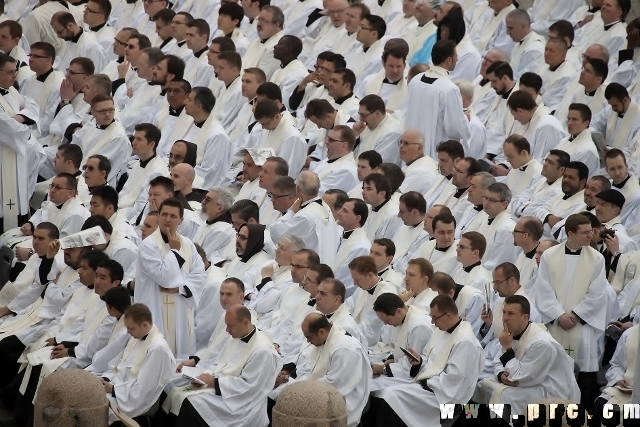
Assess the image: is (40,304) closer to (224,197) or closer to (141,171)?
(224,197)

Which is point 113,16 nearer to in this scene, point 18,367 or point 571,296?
point 18,367

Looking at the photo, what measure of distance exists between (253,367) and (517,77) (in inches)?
228

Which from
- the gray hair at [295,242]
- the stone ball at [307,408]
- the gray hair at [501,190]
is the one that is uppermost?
the stone ball at [307,408]

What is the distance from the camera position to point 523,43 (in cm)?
1603

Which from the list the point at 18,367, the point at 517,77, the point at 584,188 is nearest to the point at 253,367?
the point at 18,367

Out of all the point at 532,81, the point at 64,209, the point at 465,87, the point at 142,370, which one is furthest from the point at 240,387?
the point at 532,81

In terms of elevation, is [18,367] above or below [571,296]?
below

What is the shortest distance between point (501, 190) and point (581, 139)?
145 centimetres

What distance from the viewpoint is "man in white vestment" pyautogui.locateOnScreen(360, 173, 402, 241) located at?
13.5m

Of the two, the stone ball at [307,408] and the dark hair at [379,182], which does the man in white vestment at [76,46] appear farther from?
the stone ball at [307,408]

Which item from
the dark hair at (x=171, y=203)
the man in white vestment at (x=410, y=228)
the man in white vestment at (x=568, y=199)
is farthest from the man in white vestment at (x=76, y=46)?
the man in white vestment at (x=568, y=199)

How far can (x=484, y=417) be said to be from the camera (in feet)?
37.8

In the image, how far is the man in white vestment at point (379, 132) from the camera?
14.5 metres

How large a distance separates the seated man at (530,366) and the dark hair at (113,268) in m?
3.08
